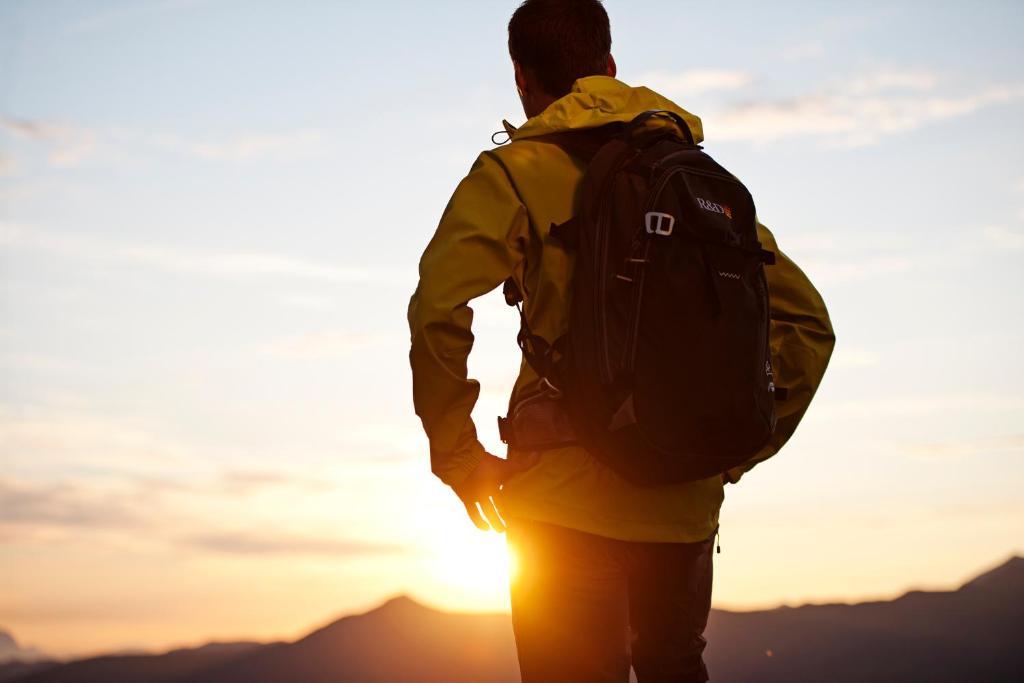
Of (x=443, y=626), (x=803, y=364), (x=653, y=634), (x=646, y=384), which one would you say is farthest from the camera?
(x=443, y=626)

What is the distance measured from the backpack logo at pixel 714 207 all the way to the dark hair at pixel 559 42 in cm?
71

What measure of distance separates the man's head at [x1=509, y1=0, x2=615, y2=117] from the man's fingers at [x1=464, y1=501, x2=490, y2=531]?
56.8 inches

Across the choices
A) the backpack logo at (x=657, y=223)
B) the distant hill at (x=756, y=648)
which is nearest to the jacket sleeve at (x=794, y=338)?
the backpack logo at (x=657, y=223)

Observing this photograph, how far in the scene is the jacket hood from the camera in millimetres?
3932

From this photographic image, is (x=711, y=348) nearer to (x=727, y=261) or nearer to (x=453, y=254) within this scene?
(x=727, y=261)

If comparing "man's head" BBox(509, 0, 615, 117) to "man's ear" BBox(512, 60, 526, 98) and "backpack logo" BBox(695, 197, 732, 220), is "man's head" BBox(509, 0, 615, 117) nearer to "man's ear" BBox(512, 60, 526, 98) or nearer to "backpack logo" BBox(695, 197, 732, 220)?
"man's ear" BBox(512, 60, 526, 98)

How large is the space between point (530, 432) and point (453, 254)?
63 centimetres

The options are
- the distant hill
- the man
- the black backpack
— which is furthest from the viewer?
the distant hill

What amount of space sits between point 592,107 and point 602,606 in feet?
5.39

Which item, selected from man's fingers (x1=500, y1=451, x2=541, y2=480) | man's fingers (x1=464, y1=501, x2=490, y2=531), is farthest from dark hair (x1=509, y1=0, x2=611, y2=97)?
man's fingers (x1=464, y1=501, x2=490, y2=531)

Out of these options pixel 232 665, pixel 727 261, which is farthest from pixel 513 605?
pixel 232 665

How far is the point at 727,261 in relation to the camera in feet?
12.6

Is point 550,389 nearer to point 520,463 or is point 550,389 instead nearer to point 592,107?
point 520,463

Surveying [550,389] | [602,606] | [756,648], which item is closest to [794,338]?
[550,389]
